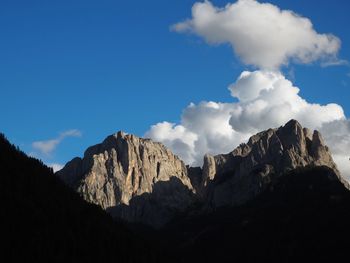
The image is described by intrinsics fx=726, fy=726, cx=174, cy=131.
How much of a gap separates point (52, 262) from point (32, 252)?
6.15 m

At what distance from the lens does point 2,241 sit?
649ft

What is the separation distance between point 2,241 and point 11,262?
11.7 metres

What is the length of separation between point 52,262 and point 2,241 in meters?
14.7

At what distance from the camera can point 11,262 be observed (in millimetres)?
187875

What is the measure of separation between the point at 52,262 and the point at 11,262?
14462 millimetres

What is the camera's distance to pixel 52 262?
199 meters

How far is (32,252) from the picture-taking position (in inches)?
7795

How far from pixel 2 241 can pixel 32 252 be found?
869 centimetres
